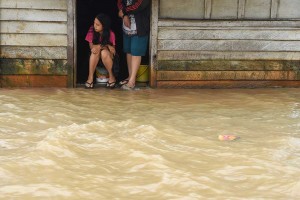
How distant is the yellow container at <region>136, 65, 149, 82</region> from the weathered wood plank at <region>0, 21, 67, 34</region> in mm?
1295

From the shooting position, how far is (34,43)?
314 inches

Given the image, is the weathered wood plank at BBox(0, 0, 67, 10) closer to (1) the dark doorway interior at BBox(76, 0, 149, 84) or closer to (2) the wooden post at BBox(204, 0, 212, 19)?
(1) the dark doorway interior at BBox(76, 0, 149, 84)

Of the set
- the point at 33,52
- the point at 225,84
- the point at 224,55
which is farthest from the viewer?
the point at 225,84

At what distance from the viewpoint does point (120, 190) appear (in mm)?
4105

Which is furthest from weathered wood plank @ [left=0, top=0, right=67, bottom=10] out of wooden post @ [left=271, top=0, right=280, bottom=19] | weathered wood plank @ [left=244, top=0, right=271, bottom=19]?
wooden post @ [left=271, top=0, right=280, bottom=19]

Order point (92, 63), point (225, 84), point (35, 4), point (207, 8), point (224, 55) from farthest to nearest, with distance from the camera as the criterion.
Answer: point (225, 84)
point (224, 55)
point (207, 8)
point (92, 63)
point (35, 4)

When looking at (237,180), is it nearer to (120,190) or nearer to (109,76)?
(120,190)

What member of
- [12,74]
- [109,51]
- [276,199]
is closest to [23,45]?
[12,74]

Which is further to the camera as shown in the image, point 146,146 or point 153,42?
point 153,42

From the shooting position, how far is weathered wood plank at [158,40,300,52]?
324 inches

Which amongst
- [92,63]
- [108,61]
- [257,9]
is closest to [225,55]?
[257,9]

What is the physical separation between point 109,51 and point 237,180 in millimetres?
4239

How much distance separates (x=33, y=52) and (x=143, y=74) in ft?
5.58

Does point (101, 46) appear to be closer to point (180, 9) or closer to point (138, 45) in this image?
point (138, 45)
